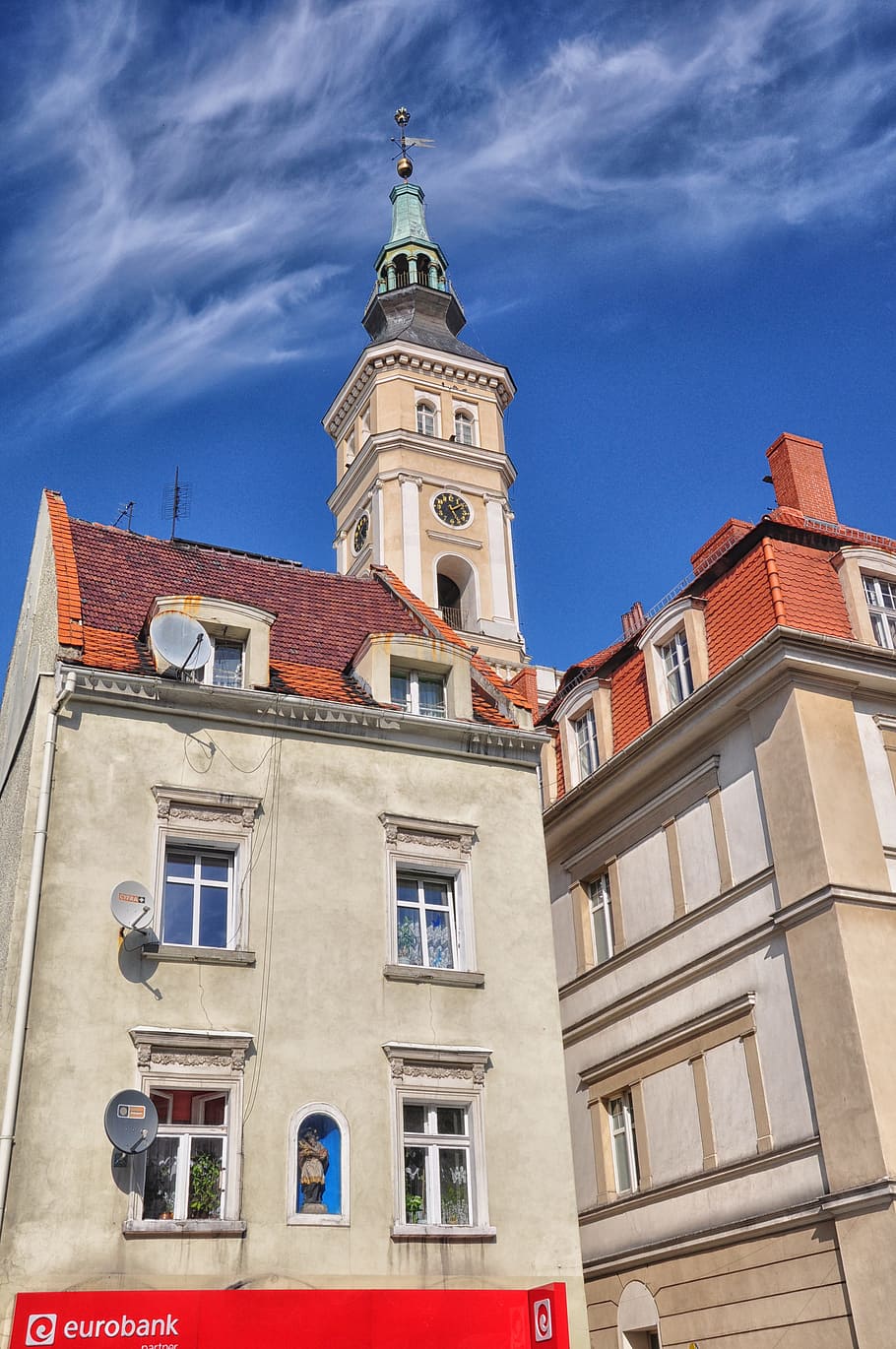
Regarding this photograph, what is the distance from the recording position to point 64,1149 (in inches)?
645

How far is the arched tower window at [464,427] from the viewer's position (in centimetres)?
6581

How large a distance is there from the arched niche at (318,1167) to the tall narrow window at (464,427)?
1978 inches

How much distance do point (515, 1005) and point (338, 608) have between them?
884cm

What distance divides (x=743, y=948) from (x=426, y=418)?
150 ft

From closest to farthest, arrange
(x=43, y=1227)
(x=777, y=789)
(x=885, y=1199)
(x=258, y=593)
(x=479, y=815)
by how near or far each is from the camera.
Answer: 1. (x=43, y=1227)
2. (x=885, y=1199)
3. (x=479, y=815)
4. (x=777, y=789)
5. (x=258, y=593)

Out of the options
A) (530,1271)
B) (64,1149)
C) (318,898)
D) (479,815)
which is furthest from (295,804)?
(530,1271)

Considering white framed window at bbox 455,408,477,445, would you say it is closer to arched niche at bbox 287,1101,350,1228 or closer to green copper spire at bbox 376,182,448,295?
green copper spire at bbox 376,182,448,295

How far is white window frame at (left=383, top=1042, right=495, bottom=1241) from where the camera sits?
17.8 metres

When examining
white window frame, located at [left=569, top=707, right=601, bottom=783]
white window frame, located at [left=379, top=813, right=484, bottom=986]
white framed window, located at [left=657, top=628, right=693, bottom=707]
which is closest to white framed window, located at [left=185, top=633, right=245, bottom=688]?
white window frame, located at [left=379, top=813, right=484, bottom=986]

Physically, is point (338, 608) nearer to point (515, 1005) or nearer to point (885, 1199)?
point (515, 1005)

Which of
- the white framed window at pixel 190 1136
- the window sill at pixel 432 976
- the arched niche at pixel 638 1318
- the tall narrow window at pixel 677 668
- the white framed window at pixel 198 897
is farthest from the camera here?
the tall narrow window at pixel 677 668

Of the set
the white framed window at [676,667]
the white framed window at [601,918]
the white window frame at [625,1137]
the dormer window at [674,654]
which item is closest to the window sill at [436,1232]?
the white window frame at [625,1137]

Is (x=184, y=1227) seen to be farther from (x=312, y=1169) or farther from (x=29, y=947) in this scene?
(x=29, y=947)

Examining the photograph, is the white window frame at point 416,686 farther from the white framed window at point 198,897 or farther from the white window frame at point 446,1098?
the white window frame at point 446,1098
